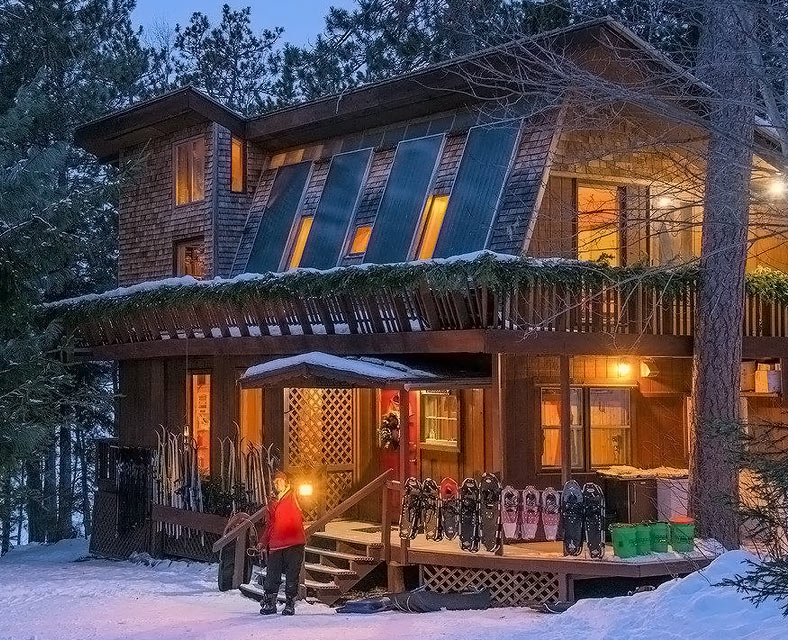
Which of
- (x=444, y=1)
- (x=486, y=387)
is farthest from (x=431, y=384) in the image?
(x=444, y=1)

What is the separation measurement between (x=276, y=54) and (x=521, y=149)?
22.4 metres

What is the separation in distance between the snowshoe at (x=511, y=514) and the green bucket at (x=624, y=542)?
1.31 metres

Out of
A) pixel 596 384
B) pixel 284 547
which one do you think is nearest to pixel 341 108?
pixel 596 384

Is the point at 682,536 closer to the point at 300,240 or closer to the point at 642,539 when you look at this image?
the point at 642,539

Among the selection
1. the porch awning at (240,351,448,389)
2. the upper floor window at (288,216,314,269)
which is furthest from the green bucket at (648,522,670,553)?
the upper floor window at (288,216,314,269)

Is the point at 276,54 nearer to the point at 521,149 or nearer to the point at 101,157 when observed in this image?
the point at 101,157

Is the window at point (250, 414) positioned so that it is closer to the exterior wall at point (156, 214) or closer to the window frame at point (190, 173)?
the exterior wall at point (156, 214)

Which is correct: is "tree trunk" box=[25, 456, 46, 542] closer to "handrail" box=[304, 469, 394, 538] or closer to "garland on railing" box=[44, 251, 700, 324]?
"garland on railing" box=[44, 251, 700, 324]

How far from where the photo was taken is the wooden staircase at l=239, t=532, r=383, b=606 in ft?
52.4

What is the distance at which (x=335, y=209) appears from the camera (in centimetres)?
1956

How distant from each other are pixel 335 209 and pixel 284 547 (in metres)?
7.30

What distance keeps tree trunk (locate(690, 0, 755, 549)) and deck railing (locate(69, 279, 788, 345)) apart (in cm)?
53

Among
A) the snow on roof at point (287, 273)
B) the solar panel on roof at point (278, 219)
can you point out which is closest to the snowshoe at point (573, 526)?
the snow on roof at point (287, 273)

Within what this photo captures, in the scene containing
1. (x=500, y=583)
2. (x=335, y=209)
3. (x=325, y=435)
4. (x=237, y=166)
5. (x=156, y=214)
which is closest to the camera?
(x=500, y=583)
